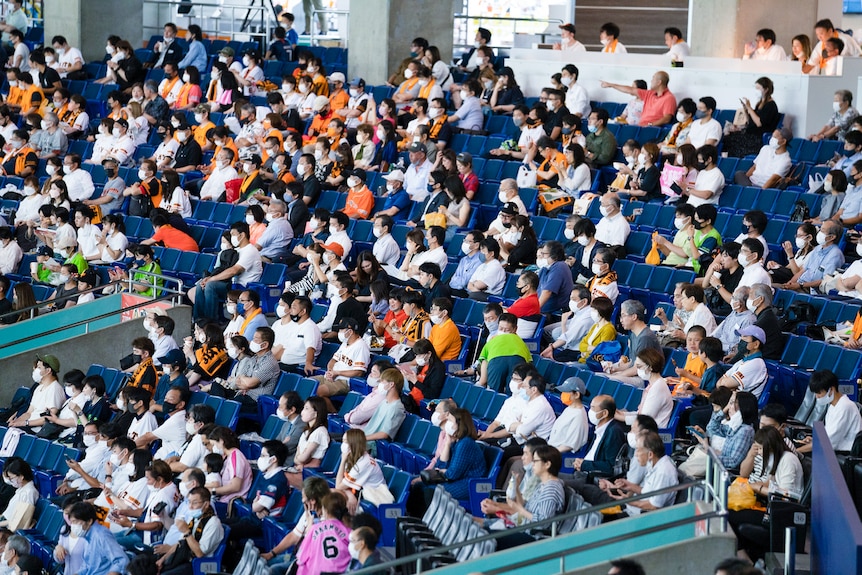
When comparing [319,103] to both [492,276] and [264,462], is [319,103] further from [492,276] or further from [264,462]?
[264,462]

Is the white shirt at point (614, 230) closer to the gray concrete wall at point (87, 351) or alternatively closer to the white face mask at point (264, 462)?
the white face mask at point (264, 462)

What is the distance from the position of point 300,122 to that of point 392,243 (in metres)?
3.98

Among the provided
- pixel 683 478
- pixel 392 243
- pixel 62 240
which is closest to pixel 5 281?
pixel 62 240

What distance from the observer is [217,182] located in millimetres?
16703

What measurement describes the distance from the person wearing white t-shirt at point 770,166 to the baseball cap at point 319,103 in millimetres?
5603

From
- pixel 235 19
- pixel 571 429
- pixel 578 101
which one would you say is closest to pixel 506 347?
pixel 571 429

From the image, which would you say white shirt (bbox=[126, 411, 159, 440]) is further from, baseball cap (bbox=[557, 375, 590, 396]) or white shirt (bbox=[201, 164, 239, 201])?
white shirt (bbox=[201, 164, 239, 201])

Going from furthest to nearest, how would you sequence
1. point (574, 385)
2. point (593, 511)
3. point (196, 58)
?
1. point (196, 58)
2. point (574, 385)
3. point (593, 511)

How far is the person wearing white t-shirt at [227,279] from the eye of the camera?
14.4 meters

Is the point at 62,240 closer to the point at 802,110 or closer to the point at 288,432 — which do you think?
the point at 288,432

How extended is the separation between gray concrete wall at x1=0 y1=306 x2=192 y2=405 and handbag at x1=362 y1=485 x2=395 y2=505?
17.9 ft

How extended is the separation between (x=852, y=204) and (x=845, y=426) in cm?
358

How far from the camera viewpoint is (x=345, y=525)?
9.04m

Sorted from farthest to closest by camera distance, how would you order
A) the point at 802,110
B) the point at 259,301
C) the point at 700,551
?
the point at 802,110 → the point at 259,301 → the point at 700,551
